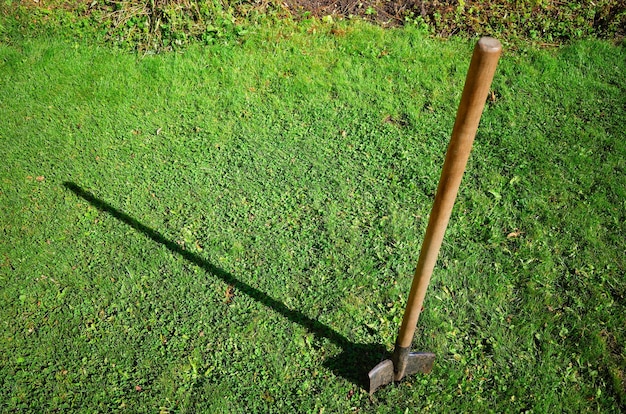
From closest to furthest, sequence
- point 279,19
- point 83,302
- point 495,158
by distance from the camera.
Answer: point 83,302 < point 495,158 < point 279,19

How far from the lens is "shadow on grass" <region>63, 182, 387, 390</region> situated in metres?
3.33

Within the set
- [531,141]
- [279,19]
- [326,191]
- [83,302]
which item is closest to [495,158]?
[531,141]

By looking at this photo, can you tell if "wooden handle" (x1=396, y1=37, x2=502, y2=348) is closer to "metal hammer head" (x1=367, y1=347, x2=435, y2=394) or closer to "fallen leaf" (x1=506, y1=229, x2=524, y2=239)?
"metal hammer head" (x1=367, y1=347, x2=435, y2=394)

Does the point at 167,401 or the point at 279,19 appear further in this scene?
the point at 279,19

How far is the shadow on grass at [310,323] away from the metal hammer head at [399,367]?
148mm

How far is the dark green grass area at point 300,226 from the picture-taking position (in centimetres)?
329

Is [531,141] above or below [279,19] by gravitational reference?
below

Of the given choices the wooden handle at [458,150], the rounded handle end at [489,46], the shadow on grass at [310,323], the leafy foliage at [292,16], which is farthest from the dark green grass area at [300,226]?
the rounded handle end at [489,46]

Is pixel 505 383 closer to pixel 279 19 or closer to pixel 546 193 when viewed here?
pixel 546 193

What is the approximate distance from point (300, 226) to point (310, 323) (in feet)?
3.01

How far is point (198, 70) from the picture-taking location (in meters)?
5.55

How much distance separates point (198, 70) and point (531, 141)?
3.65 m

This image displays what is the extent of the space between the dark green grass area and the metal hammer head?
8cm

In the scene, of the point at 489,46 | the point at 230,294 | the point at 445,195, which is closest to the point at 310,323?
the point at 230,294
